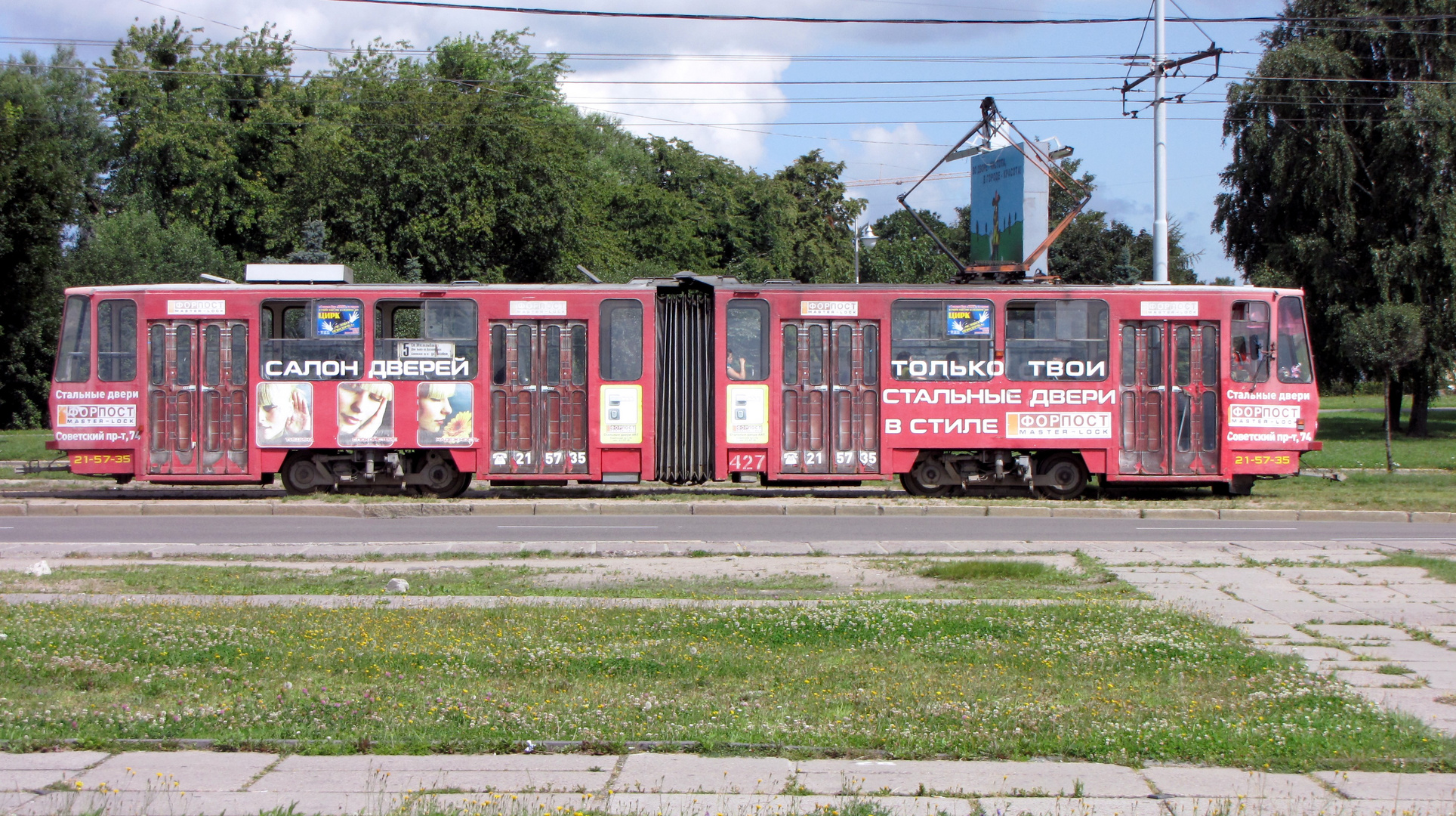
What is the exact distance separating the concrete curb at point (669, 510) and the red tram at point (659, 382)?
4.37 ft

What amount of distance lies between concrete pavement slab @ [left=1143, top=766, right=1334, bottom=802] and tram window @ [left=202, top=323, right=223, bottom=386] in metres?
17.1

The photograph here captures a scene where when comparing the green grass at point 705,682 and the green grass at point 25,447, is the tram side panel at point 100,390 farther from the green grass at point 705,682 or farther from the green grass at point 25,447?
the green grass at point 705,682

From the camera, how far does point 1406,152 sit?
121 ft

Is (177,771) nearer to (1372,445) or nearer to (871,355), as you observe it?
(871,355)

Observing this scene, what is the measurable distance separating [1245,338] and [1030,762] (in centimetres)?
1584

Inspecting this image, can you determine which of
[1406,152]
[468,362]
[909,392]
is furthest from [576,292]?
[1406,152]

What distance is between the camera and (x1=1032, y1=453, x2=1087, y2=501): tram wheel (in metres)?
19.7

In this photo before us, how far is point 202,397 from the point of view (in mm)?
19078

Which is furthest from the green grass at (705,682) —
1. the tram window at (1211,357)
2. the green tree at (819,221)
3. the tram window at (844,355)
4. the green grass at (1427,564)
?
the green tree at (819,221)

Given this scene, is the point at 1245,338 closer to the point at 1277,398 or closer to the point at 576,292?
the point at 1277,398

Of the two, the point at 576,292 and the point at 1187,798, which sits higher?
the point at 576,292

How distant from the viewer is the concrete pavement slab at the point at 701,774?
17.5ft

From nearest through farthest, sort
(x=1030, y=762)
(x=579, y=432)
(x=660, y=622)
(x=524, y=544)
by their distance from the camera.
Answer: (x=1030, y=762)
(x=660, y=622)
(x=524, y=544)
(x=579, y=432)

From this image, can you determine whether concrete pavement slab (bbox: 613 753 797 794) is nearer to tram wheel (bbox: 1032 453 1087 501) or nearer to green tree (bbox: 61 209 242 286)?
tram wheel (bbox: 1032 453 1087 501)
